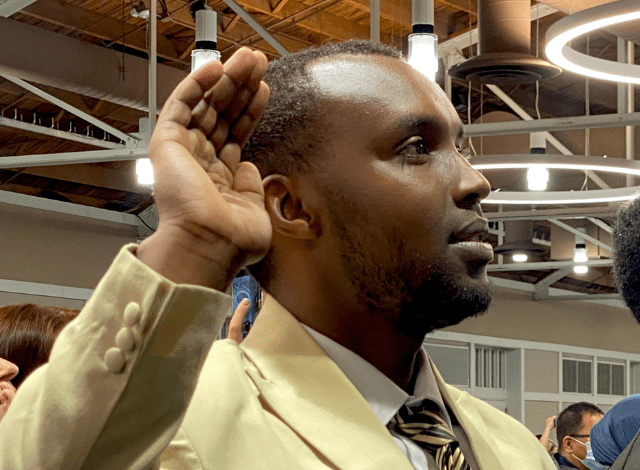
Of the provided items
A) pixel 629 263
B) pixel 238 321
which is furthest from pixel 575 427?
pixel 629 263

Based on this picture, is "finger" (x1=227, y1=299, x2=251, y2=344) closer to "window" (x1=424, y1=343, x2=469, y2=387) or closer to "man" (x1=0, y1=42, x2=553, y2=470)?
"man" (x1=0, y1=42, x2=553, y2=470)

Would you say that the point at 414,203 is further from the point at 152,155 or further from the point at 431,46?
the point at 431,46

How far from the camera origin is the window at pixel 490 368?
17.6 meters

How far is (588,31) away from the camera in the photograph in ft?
13.0

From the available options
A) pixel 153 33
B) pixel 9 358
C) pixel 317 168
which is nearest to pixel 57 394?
pixel 317 168

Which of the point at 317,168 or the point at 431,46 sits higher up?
the point at 431,46

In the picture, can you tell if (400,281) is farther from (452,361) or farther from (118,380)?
(452,361)

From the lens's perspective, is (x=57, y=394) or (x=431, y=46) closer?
(x=57, y=394)

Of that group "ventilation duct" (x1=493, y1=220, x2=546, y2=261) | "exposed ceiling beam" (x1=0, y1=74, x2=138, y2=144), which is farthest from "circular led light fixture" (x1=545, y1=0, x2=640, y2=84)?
"ventilation duct" (x1=493, y1=220, x2=546, y2=261)

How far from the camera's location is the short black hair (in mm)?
1726

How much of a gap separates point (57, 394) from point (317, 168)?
22.7 inches

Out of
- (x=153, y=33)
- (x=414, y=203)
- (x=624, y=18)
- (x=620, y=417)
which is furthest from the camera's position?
(x=153, y=33)

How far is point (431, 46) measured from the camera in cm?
415

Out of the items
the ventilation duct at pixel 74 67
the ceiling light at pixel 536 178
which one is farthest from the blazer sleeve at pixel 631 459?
the ventilation duct at pixel 74 67
